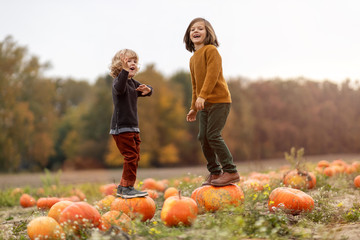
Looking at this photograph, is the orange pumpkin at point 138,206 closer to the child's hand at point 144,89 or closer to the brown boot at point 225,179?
the brown boot at point 225,179

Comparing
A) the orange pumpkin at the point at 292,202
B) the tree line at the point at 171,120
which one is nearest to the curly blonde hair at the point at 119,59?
the orange pumpkin at the point at 292,202

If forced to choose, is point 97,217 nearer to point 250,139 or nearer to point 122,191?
point 122,191

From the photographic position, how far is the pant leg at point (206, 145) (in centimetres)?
443

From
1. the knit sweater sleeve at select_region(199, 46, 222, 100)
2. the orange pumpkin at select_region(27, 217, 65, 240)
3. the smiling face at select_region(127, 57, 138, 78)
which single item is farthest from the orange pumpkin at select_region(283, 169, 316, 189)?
the orange pumpkin at select_region(27, 217, 65, 240)

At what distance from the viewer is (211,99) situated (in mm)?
4320

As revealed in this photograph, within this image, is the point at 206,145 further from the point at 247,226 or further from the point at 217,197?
the point at 247,226

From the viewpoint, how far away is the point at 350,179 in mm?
6930

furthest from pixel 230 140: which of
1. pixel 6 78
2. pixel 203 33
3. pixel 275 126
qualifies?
pixel 203 33

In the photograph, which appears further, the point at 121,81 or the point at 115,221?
the point at 121,81

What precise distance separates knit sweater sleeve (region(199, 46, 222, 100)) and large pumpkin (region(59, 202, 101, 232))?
1.67 m

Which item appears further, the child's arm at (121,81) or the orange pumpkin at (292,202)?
the orange pumpkin at (292,202)

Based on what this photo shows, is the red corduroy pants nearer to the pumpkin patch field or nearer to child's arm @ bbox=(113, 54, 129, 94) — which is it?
the pumpkin patch field

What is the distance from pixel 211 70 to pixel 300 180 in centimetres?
263

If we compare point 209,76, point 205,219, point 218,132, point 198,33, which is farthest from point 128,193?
point 198,33
